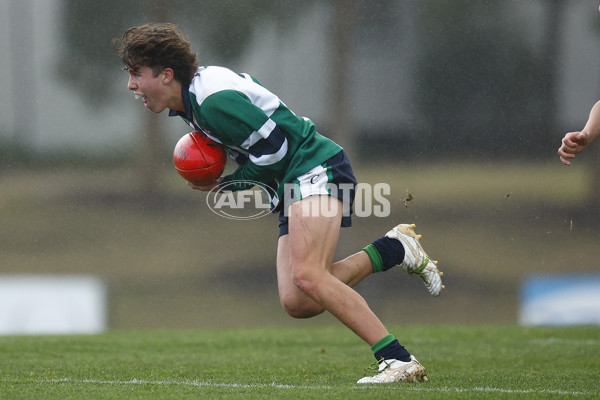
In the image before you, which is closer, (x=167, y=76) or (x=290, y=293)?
(x=167, y=76)

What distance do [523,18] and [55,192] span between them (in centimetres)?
427

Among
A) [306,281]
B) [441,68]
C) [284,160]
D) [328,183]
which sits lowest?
[306,281]

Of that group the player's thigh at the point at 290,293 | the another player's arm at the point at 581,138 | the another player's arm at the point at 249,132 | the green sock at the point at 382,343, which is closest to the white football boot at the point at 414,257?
A: the player's thigh at the point at 290,293

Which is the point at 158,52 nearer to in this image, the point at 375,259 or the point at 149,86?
the point at 149,86

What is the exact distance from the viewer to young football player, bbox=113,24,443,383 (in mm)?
3467

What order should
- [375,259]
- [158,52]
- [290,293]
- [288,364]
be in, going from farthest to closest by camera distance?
[288,364], [375,259], [290,293], [158,52]

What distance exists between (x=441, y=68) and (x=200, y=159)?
3.89 m

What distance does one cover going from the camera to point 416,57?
23.7 feet

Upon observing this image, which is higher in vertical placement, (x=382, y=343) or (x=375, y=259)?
(x=375, y=259)

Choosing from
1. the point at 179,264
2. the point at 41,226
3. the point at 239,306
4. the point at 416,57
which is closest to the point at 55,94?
Result: the point at 41,226

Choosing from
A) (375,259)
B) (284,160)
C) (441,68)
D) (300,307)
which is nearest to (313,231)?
(284,160)

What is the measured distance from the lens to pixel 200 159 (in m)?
3.82

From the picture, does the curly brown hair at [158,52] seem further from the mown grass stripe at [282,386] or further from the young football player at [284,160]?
the mown grass stripe at [282,386]

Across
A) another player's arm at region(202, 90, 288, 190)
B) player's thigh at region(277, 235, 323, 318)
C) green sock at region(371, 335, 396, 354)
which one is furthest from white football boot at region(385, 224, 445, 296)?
another player's arm at region(202, 90, 288, 190)
